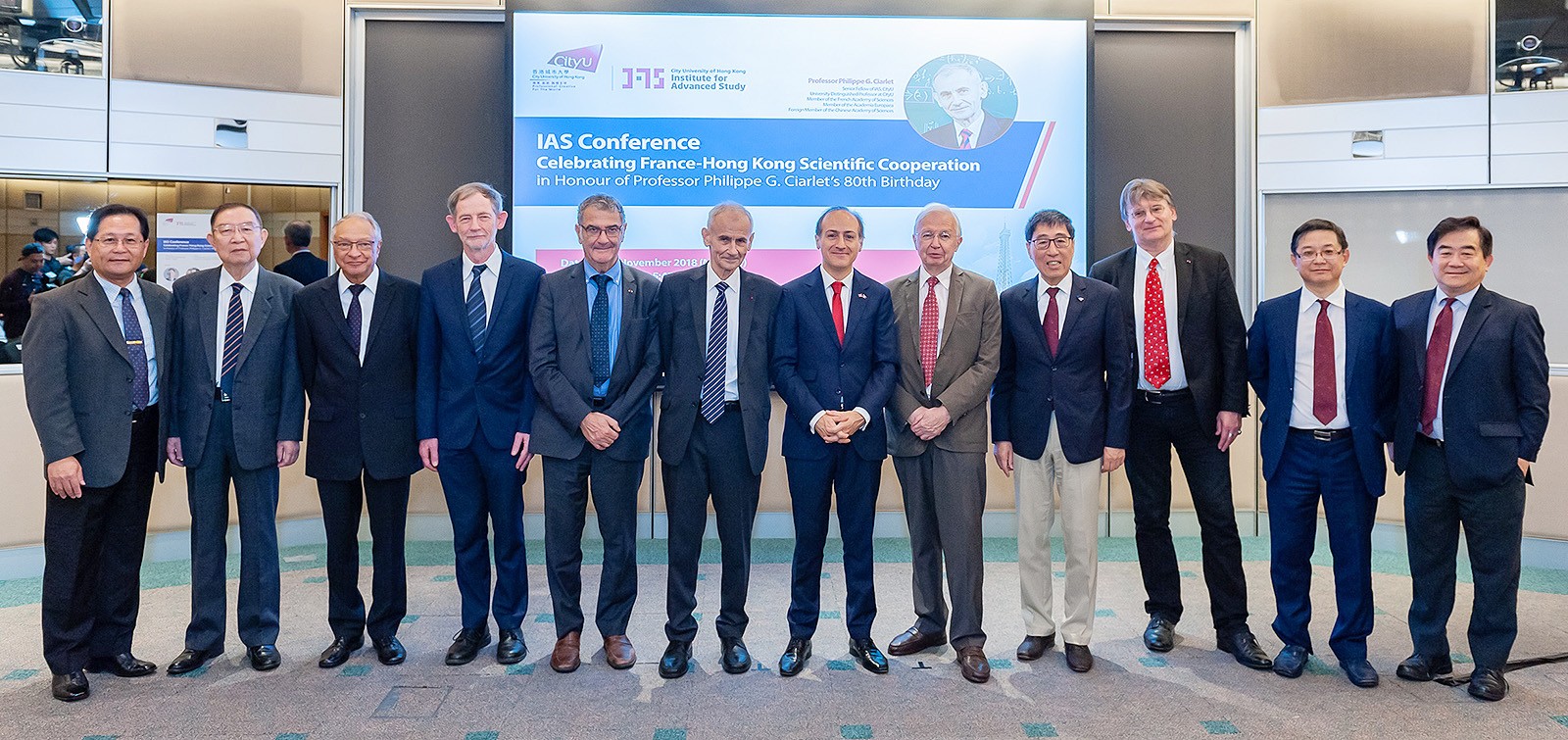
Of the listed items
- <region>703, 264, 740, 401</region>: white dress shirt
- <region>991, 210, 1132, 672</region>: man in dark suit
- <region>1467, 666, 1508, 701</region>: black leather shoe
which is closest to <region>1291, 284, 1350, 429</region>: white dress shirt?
<region>991, 210, 1132, 672</region>: man in dark suit

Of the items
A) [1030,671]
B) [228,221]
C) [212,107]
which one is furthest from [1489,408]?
[212,107]

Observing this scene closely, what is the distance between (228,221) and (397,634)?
1698 mm

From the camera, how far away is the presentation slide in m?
5.31

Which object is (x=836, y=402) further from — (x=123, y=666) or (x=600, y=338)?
(x=123, y=666)

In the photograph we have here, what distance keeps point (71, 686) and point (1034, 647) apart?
3.26 m

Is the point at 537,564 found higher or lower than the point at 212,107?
lower

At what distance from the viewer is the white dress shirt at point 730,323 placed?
336 cm

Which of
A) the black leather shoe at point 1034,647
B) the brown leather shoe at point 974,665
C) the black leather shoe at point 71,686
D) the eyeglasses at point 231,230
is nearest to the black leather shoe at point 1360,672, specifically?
the black leather shoe at point 1034,647

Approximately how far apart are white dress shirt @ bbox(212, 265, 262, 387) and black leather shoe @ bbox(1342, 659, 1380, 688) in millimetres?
3994

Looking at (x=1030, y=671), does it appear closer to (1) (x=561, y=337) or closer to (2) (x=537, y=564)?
(1) (x=561, y=337)

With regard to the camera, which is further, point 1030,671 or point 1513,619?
point 1030,671

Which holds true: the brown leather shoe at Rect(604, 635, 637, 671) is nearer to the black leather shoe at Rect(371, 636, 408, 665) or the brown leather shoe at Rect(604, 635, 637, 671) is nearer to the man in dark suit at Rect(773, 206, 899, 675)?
the man in dark suit at Rect(773, 206, 899, 675)

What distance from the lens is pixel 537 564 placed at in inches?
203

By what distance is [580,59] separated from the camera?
17.4 ft
